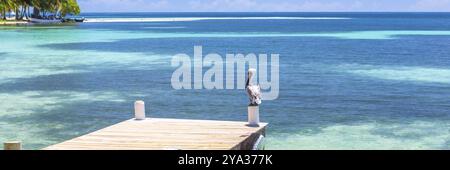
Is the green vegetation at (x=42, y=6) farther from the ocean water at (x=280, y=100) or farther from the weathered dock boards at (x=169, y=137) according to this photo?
the weathered dock boards at (x=169, y=137)

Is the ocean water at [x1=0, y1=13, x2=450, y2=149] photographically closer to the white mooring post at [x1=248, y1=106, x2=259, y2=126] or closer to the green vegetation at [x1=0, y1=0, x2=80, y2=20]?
the white mooring post at [x1=248, y1=106, x2=259, y2=126]

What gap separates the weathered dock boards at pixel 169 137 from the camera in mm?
→ 13125

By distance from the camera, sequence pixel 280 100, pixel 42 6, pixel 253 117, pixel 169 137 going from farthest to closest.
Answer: pixel 42 6 < pixel 280 100 < pixel 253 117 < pixel 169 137

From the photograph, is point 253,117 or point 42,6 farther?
point 42,6

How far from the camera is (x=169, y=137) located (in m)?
14.0

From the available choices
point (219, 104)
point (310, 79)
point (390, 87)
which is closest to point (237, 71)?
point (310, 79)

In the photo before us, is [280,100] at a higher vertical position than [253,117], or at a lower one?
lower

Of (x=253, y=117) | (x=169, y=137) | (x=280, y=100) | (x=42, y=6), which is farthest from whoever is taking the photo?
(x=42, y=6)

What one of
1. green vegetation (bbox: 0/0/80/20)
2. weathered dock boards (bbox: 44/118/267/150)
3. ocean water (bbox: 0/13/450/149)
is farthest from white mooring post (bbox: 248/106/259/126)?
green vegetation (bbox: 0/0/80/20)

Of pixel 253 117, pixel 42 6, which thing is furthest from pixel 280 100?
pixel 42 6

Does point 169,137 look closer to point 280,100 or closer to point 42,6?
point 280,100

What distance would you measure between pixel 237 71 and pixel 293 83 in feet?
19.6

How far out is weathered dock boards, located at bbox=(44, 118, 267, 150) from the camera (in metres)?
13.1
